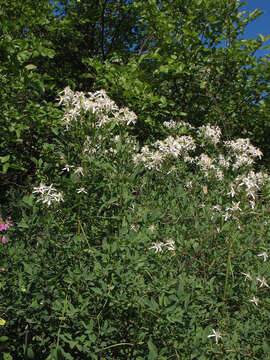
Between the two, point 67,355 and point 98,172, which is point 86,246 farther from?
point 67,355

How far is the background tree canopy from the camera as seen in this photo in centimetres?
363

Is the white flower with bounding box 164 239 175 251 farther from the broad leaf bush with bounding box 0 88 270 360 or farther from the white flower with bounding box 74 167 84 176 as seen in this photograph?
the white flower with bounding box 74 167 84 176

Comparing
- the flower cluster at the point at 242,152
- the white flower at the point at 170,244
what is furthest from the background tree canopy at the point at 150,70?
the white flower at the point at 170,244

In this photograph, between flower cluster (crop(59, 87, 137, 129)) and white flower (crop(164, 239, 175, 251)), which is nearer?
white flower (crop(164, 239, 175, 251))

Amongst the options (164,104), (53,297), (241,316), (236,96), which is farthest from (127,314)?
(236,96)

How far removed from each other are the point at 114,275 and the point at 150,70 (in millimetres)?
3761

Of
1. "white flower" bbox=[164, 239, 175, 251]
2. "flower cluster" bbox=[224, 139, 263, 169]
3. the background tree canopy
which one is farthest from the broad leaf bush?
the background tree canopy

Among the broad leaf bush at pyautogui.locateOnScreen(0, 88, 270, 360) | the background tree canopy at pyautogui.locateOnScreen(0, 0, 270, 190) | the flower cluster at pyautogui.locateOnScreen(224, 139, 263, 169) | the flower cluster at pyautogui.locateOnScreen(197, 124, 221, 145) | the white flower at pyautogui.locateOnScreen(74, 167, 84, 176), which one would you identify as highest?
the background tree canopy at pyautogui.locateOnScreen(0, 0, 270, 190)

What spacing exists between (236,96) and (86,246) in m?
3.90

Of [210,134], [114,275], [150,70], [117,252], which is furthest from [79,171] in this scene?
[150,70]

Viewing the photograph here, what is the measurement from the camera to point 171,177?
2.84 metres

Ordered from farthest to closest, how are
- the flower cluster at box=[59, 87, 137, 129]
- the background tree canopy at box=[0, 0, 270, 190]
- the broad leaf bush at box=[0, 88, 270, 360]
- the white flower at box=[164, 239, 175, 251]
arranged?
the background tree canopy at box=[0, 0, 270, 190] → the flower cluster at box=[59, 87, 137, 129] → the white flower at box=[164, 239, 175, 251] → the broad leaf bush at box=[0, 88, 270, 360]

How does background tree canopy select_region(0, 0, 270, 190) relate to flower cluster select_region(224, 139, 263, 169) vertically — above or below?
above

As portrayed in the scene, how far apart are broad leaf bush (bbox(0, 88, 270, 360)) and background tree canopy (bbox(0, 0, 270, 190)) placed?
167 centimetres
